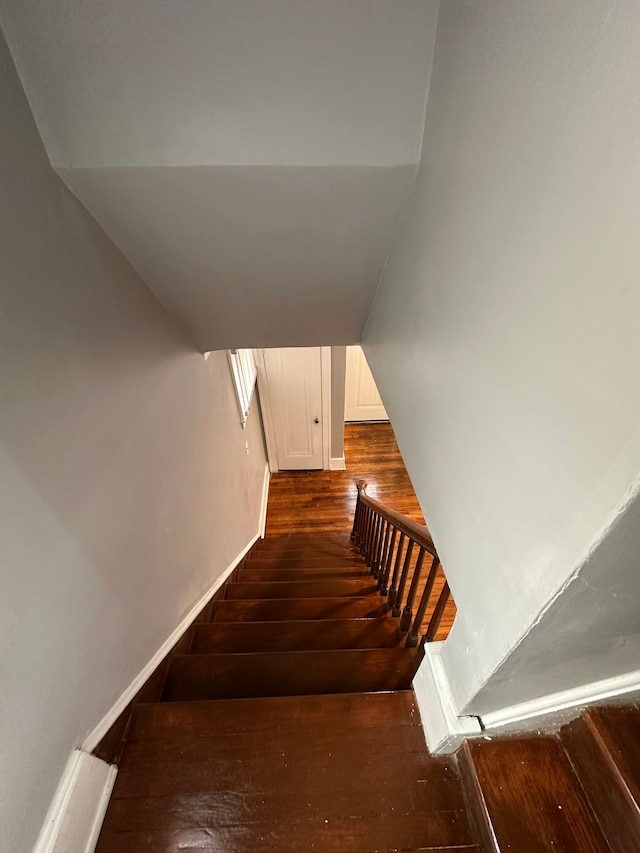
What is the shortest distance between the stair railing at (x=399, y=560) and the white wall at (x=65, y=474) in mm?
1006

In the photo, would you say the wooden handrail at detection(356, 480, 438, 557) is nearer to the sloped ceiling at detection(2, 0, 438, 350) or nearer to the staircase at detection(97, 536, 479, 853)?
the staircase at detection(97, 536, 479, 853)

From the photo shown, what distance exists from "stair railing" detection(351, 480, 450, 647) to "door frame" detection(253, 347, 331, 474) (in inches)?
51.7

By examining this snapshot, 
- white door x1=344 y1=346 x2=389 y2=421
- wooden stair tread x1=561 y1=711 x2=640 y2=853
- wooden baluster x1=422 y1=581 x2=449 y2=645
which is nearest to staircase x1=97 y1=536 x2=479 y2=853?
wooden baluster x1=422 y1=581 x2=449 y2=645

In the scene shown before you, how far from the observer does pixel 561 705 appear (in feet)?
2.95

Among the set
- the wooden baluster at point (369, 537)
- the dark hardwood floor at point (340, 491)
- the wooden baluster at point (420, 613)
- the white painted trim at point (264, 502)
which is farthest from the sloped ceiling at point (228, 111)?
the dark hardwood floor at point (340, 491)

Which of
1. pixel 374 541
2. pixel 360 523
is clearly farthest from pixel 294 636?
pixel 360 523

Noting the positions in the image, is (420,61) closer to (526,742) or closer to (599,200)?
(599,200)

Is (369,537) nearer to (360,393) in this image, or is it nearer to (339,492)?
(339,492)

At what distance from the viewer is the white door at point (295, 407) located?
13.1 feet

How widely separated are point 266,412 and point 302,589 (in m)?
2.35

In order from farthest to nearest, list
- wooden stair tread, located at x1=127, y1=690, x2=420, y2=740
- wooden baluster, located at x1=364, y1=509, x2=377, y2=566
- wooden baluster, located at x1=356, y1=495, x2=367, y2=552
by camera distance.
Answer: wooden baluster, located at x1=356, y1=495, x2=367, y2=552
wooden baluster, located at x1=364, y1=509, x2=377, y2=566
wooden stair tread, located at x1=127, y1=690, x2=420, y2=740

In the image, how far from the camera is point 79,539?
925mm

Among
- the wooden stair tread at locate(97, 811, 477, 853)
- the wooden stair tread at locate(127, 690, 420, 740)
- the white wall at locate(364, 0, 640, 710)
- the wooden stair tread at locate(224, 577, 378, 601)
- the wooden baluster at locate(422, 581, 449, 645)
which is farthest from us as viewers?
the wooden stair tread at locate(224, 577, 378, 601)

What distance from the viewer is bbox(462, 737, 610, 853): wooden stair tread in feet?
2.90
